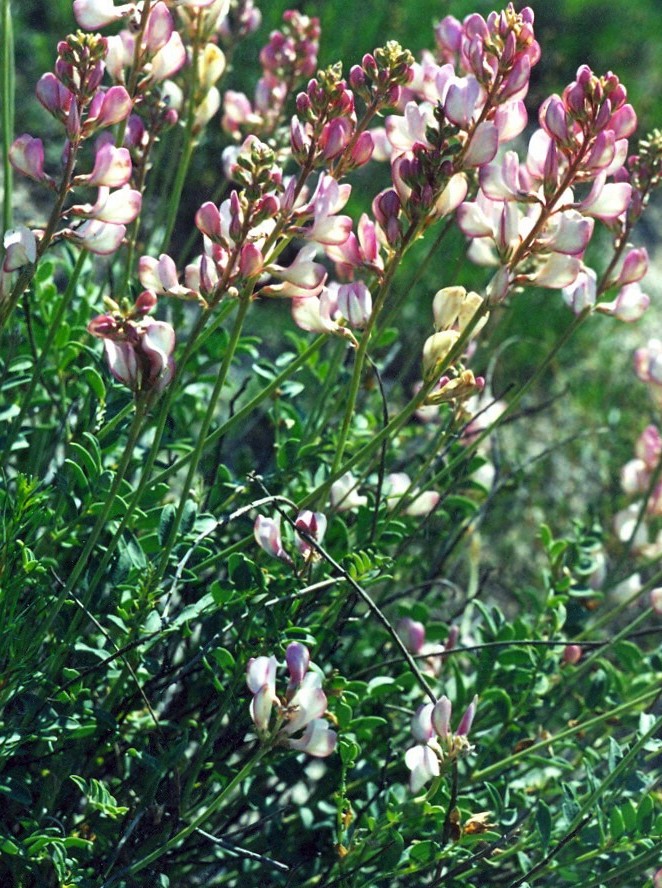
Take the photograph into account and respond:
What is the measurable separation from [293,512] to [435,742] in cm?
28

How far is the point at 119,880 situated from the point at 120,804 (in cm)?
11

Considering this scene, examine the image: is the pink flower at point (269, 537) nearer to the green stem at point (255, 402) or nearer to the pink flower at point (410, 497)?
the green stem at point (255, 402)

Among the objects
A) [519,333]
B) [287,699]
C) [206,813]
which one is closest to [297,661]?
[287,699]

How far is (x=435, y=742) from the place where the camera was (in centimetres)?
109

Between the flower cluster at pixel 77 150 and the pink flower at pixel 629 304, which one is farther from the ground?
the flower cluster at pixel 77 150

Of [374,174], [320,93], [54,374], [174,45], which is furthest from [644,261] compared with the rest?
[374,174]

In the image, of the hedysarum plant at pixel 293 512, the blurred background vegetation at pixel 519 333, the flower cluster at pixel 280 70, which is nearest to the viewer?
the hedysarum plant at pixel 293 512

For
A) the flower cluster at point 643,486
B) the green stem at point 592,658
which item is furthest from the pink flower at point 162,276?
the flower cluster at point 643,486

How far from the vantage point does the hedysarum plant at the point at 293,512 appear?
1.02 meters

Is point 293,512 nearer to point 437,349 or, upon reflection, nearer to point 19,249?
point 437,349

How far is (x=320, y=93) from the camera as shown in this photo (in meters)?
1.02

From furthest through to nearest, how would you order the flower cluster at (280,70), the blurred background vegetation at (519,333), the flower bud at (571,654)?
the blurred background vegetation at (519,333) < the flower cluster at (280,70) < the flower bud at (571,654)

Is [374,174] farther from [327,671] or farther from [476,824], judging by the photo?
[476,824]

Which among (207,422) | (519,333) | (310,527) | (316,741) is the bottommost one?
(519,333)
